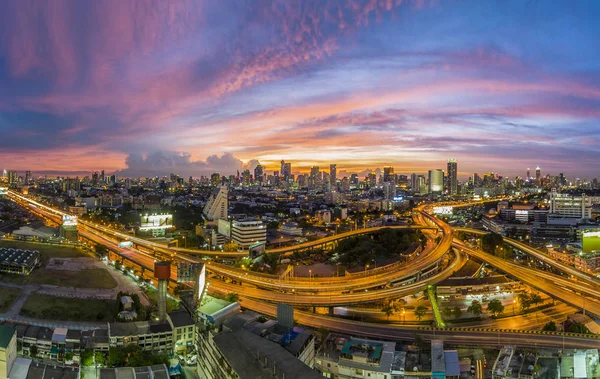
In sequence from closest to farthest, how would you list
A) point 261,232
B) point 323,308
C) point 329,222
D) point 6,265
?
1. point 323,308
2. point 6,265
3. point 261,232
4. point 329,222

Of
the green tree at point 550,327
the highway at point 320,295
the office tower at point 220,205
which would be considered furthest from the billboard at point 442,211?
the green tree at point 550,327

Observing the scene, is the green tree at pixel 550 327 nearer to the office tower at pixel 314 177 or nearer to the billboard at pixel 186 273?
the billboard at pixel 186 273

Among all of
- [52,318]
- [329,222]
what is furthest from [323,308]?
[329,222]

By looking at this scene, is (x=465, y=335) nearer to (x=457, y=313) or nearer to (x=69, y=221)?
(x=457, y=313)

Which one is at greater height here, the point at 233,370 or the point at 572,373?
the point at 233,370

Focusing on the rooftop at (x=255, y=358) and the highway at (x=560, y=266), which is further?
the highway at (x=560, y=266)

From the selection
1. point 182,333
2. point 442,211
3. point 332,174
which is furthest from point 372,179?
point 182,333

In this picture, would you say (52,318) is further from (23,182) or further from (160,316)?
(23,182)
